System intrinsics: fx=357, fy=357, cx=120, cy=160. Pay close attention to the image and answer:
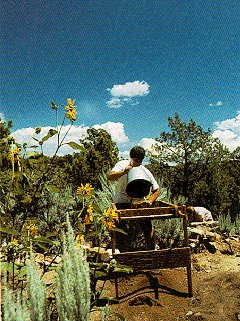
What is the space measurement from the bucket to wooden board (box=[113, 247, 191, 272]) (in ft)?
2.02

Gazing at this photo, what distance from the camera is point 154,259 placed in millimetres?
3129

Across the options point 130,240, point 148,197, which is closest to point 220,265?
point 130,240

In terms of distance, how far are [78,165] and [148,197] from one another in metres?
3.59

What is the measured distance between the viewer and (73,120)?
1679 mm

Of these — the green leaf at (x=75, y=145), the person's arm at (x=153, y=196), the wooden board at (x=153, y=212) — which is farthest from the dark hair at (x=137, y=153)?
the green leaf at (x=75, y=145)

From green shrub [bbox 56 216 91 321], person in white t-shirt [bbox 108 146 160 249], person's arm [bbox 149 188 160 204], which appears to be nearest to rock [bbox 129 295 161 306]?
person in white t-shirt [bbox 108 146 160 249]

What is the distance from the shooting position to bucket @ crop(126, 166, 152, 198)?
3.22 m

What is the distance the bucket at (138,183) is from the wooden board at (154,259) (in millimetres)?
616

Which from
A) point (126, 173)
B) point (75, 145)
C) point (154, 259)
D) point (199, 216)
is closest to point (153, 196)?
point (126, 173)

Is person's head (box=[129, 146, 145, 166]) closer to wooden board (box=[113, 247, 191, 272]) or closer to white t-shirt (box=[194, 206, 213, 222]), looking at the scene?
wooden board (box=[113, 247, 191, 272])

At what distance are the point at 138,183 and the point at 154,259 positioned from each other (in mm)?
741

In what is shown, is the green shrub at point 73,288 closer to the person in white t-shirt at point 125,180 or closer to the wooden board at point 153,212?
the wooden board at point 153,212

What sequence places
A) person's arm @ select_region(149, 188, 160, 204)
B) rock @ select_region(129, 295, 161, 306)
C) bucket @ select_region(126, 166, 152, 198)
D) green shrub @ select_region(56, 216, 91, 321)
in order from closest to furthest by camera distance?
green shrub @ select_region(56, 216, 91, 321)
rock @ select_region(129, 295, 161, 306)
bucket @ select_region(126, 166, 152, 198)
person's arm @ select_region(149, 188, 160, 204)

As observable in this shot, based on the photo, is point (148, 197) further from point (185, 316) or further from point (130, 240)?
point (130, 240)
